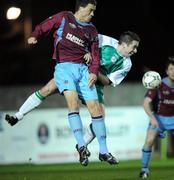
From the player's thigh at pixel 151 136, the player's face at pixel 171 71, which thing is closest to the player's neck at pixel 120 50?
the player's face at pixel 171 71

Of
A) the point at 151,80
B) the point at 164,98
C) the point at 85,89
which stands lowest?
the point at 85,89

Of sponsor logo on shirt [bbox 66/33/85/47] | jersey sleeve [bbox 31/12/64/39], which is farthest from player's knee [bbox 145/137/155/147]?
jersey sleeve [bbox 31/12/64/39]

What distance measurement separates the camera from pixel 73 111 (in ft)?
39.3

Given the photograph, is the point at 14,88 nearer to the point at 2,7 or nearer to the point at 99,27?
the point at 2,7

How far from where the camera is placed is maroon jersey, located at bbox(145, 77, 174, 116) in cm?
1459

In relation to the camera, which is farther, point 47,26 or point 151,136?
point 151,136

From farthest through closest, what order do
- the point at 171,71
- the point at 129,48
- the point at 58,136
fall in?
the point at 58,136 < the point at 171,71 < the point at 129,48

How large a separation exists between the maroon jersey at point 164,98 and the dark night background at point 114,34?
492 inches

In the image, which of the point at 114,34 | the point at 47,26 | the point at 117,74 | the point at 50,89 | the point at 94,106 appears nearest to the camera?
the point at 47,26

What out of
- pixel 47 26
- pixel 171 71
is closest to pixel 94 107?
pixel 47 26

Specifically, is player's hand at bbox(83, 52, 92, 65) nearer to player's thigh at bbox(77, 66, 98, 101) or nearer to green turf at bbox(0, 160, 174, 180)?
player's thigh at bbox(77, 66, 98, 101)

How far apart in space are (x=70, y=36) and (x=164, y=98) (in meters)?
3.38

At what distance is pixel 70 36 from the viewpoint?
1192cm

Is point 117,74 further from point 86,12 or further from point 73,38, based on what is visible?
point 86,12
